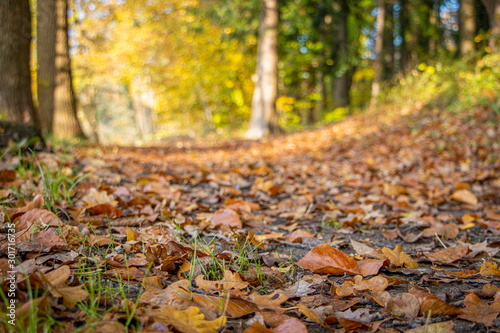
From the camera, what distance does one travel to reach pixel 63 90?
6438 mm

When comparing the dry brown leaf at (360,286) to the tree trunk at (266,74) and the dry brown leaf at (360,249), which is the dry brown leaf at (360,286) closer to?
the dry brown leaf at (360,249)

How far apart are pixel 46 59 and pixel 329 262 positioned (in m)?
6.81

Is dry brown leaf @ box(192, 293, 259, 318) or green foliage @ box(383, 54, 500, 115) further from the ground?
green foliage @ box(383, 54, 500, 115)

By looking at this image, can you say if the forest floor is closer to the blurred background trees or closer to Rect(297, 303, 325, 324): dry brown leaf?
Rect(297, 303, 325, 324): dry brown leaf

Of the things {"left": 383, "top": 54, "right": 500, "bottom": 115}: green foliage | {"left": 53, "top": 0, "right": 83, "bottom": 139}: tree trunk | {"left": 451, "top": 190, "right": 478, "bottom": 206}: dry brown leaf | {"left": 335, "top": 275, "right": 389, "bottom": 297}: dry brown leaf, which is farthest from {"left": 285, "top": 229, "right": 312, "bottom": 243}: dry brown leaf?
{"left": 53, "top": 0, "right": 83, "bottom": 139}: tree trunk

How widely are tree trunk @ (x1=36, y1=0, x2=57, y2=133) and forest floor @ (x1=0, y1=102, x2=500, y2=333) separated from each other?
3808 mm

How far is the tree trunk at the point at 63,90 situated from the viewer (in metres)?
6.35

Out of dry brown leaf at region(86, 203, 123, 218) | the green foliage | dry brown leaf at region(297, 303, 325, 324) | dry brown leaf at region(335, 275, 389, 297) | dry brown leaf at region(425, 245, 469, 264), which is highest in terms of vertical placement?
the green foliage

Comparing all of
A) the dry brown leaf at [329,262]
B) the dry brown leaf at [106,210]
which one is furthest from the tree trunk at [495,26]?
the dry brown leaf at [106,210]

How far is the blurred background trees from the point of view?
6.36 m

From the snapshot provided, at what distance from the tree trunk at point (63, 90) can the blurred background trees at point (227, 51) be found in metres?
0.02

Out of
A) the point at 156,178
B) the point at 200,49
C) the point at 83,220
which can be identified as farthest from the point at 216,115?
the point at 83,220

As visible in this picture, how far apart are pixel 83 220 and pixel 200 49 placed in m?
14.2

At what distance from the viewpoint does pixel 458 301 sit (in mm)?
1272
